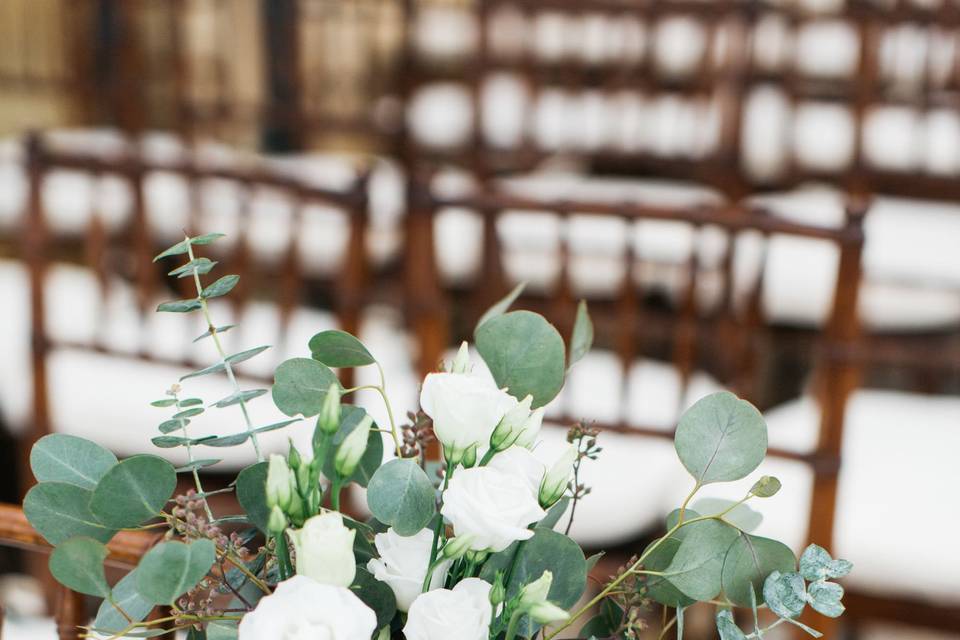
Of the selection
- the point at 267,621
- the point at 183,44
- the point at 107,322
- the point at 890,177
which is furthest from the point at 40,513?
the point at 183,44

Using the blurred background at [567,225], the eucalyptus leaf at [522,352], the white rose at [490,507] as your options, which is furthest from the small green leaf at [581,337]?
the blurred background at [567,225]

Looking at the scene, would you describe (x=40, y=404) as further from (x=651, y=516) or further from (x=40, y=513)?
(x=40, y=513)

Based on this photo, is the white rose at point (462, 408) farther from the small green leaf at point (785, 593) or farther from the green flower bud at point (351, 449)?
the small green leaf at point (785, 593)

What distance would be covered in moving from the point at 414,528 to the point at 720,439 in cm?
16

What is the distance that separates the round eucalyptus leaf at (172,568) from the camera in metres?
0.46

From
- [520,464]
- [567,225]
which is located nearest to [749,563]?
[520,464]

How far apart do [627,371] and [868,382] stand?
1.68 meters

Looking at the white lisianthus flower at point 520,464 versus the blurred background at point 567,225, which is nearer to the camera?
the white lisianthus flower at point 520,464

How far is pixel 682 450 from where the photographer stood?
21.4 inches

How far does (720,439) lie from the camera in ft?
→ 1.77

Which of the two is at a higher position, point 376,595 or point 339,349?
point 339,349

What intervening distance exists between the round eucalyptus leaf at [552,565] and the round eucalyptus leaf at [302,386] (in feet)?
0.40

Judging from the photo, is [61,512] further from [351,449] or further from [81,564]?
[351,449]

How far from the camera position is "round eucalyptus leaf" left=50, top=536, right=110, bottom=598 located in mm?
482
